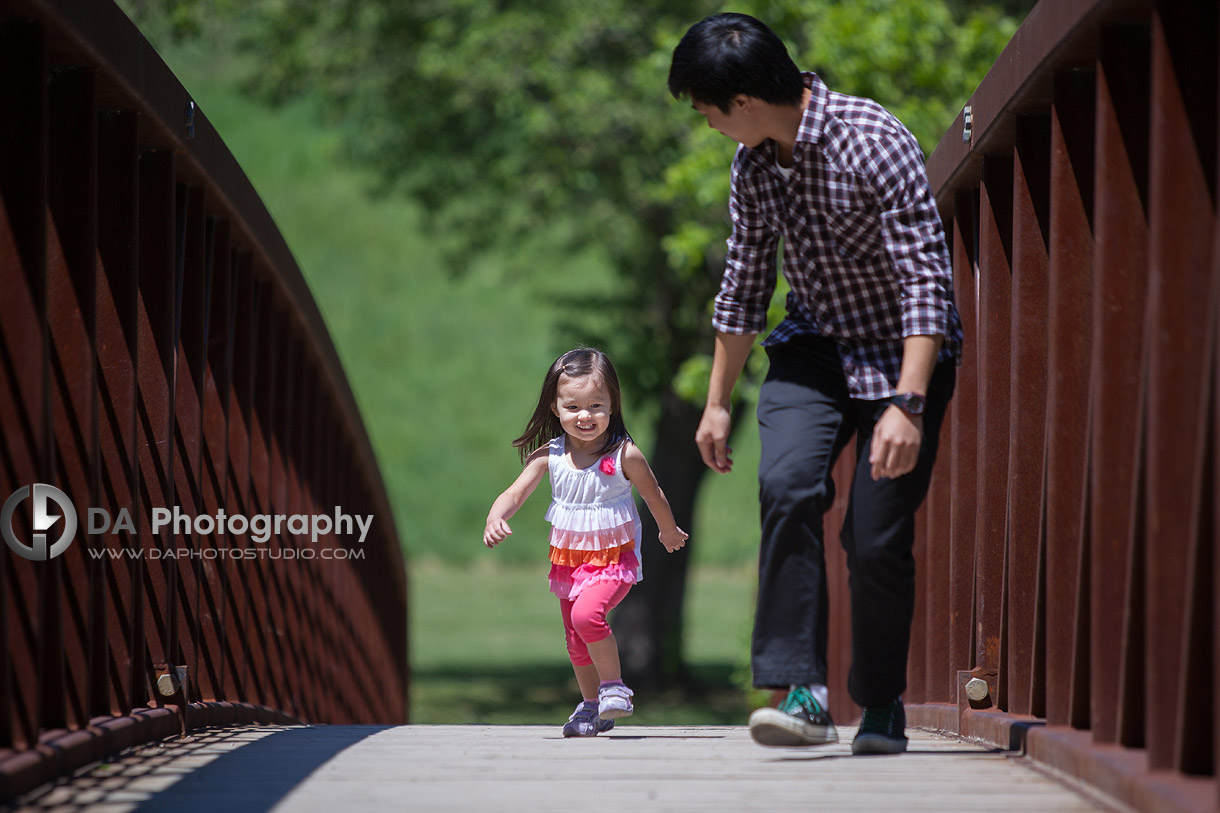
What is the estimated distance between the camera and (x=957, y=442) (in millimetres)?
4578

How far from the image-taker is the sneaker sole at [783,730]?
126 inches

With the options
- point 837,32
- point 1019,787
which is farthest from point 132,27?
point 837,32

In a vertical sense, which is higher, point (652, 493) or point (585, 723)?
point (652, 493)

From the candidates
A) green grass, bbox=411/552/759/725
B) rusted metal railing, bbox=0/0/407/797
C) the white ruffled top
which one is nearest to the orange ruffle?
the white ruffled top

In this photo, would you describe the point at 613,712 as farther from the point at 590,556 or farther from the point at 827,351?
the point at 827,351

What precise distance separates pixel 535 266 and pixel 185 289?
10835 mm

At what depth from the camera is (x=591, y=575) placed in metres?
4.38

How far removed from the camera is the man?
3123 millimetres

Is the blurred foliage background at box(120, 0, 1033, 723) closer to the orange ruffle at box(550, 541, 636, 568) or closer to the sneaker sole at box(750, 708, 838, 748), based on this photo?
the orange ruffle at box(550, 541, 636, 568)

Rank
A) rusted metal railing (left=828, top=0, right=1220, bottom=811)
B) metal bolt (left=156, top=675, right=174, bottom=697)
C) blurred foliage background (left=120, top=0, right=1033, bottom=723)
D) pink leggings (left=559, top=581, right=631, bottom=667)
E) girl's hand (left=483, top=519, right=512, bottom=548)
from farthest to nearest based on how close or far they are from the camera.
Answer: blurred foliage background (left=120, top=0, right=1033, bottom=723)
pink leggings (left=559, top=581, right=631, bottom=667)
girl's hand (left=483, top=519, right=512, bottom=548)
metal bolt (left=156, top=675, right=174, bottom=697)
rusted metal railing (left=828, top=0, right=1220, bottom=811)

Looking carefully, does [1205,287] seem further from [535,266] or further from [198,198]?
[535,266]

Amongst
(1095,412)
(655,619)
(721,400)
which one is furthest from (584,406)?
(655,619)

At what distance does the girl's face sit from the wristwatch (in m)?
1.40

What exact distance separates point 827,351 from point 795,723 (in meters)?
0.81
